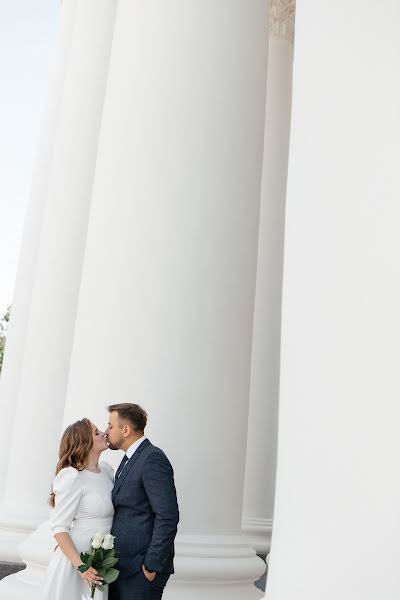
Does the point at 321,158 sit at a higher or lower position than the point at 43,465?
higher

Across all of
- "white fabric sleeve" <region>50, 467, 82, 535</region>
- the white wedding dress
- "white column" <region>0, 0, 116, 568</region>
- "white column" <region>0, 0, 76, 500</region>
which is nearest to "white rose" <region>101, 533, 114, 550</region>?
the white wedding dress

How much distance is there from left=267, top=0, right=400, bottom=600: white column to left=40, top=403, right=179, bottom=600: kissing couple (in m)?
23.7

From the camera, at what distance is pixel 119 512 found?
6500 cm

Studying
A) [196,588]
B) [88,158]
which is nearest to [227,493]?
[196,588]

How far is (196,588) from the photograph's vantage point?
77.7m

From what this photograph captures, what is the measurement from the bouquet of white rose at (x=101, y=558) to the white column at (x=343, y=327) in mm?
24933

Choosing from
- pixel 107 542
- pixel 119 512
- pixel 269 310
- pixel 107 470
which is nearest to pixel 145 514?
pixel 119 512

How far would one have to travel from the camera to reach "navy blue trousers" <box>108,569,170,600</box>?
2398 inches

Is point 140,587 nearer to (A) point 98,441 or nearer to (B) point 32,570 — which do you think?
(A) point 98,441

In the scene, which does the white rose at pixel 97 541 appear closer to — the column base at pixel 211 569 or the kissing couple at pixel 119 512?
the kissing couple at pixel 119 512

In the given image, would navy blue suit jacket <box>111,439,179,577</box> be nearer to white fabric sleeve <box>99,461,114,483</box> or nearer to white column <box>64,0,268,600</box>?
white fabric sleeve <box>99,461,114,483</box>

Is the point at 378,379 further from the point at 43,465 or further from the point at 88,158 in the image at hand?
the point at 88,158

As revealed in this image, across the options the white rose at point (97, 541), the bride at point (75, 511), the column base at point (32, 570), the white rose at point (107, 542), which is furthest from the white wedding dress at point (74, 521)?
the column base at point (32, 570)

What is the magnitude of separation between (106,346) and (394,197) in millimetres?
54600
